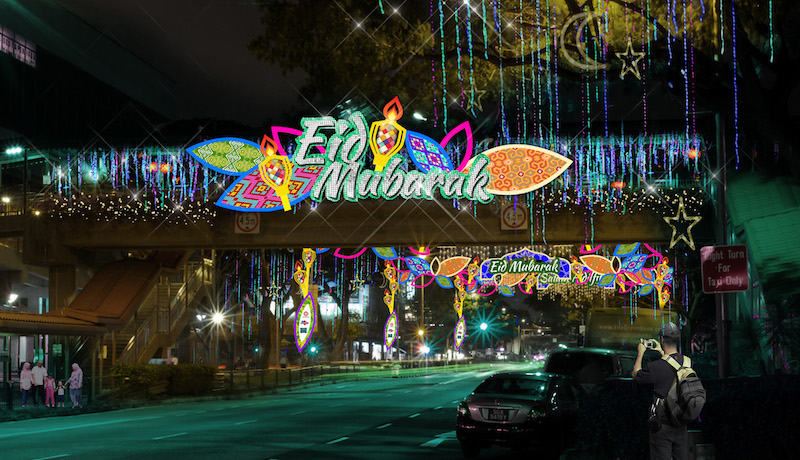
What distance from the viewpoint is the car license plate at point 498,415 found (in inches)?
612

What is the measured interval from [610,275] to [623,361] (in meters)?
16.4

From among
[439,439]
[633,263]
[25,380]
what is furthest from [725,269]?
[633,263]

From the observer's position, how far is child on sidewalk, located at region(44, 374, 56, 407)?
2992cm

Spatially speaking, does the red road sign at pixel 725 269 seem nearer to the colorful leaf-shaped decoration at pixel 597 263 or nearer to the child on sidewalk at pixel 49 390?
the child on sidewalk at pixel 49 390

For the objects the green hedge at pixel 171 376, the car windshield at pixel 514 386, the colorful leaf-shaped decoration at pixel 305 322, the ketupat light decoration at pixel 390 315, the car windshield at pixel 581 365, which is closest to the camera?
the car windshield at pixel 514 386

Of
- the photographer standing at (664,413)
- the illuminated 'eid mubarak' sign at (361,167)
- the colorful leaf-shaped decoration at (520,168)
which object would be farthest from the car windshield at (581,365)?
the photographer standing at (664,413)

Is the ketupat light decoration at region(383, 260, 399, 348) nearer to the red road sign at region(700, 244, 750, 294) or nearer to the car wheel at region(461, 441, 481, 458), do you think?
the car wheel at region(461, 441, 481, 458)

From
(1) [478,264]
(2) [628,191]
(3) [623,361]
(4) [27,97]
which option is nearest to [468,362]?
(4) [27,97]

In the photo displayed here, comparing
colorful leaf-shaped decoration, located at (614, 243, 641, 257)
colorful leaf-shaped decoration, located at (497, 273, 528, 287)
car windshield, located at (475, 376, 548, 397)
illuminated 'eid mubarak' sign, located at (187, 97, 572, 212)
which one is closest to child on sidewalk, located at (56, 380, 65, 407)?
illuminated 'eid mubarak' sign, located at (187, 97, 572, 212)

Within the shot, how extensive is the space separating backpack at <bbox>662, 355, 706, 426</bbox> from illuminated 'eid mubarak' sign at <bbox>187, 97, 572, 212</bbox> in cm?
2283

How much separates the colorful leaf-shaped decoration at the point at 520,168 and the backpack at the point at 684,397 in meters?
23.6

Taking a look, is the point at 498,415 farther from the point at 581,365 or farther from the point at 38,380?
the point at 38,380

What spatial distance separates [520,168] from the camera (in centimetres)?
3183

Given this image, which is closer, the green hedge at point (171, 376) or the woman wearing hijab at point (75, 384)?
the woman wearing hijab at point (75, 384)
